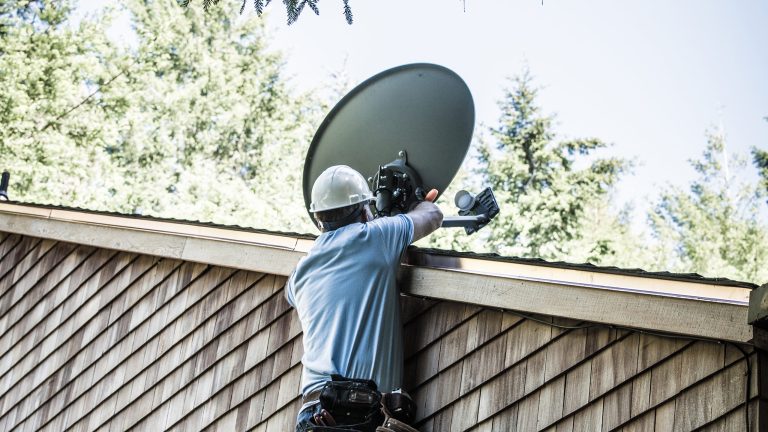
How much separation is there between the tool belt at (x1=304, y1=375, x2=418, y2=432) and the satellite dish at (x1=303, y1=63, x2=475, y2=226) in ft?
3.87

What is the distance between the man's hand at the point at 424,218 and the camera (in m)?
3.66

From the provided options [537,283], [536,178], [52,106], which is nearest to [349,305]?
[537,283]

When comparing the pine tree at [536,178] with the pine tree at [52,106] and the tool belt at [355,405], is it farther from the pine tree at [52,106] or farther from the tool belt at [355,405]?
the tool belt at [355,405]

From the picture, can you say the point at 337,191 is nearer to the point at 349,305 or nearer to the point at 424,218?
the point at 424,218

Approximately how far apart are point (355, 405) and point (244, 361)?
1491mm

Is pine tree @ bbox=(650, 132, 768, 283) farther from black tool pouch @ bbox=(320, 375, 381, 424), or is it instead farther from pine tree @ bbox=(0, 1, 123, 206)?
black tool pouch @ bbox=(320, 375, 381, 424)

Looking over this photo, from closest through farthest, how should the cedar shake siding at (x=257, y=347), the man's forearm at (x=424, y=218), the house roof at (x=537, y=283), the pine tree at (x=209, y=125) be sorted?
the house roof at (x=537, y=283) → the cedar shake siding at (x=257, y=347) → the man's forearm at (x=424, y=218) → the pine tree at (x=209, y=125)

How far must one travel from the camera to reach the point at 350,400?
3197 millimetres

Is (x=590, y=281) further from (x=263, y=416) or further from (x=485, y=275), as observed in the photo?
(x=263, y=416)

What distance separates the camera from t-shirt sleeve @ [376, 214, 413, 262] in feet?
11.6

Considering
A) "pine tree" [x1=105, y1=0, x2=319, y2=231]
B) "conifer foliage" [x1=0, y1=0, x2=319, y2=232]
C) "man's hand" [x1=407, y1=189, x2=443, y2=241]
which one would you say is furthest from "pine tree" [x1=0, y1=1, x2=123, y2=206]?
"man's hand" [x1=407, y1=189, x2=443, y2=241]

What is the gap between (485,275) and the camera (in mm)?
3521

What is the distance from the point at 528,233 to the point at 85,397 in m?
19.6

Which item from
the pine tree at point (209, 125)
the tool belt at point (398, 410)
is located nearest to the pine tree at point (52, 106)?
the pine tree at point (209, 125)
